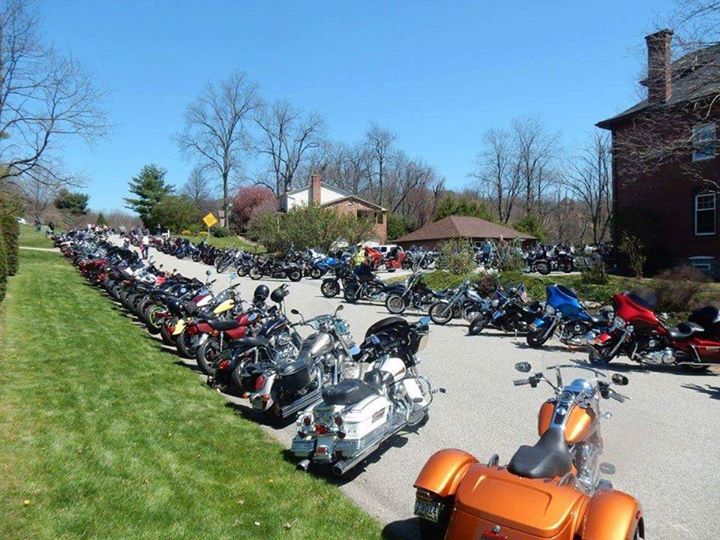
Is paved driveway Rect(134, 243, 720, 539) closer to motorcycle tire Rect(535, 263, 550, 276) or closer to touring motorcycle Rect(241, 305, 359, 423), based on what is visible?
touring motorcycle Rect(241, 305, 359, 423)

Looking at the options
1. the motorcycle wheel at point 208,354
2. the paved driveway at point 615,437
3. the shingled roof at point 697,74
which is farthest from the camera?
the shingled roof at point 697,74

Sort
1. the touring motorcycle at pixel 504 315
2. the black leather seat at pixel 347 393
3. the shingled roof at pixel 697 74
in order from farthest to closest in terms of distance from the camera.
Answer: the shingled roof at pixel 697 74, the touring motorcycle at pixel 504 315, the black leather seat at pixel 347 393

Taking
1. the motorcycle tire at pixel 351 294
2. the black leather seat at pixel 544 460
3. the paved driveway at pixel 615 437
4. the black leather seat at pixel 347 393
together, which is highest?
the black leather seat at pixel 544 460

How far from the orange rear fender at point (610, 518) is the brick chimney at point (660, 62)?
16570 millimetres

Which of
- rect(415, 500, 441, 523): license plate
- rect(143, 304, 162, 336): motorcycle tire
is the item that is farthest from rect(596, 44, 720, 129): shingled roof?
rect(415, 500, 441, 523): license plate

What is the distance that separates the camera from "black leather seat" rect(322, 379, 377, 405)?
5.11m

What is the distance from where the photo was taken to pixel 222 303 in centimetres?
987

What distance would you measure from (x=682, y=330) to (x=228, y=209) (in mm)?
58119

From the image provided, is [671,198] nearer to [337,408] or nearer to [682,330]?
[682,330]

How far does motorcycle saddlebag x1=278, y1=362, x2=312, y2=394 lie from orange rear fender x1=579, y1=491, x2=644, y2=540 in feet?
11.8

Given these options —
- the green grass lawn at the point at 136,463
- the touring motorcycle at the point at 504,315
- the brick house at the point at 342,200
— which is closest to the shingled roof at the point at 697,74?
the touring motorcycle at the point at 504,315

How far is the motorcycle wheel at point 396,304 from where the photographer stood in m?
15.9

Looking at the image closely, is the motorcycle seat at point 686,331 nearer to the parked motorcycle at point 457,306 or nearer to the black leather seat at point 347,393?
the parked motorcycle at point 457,306

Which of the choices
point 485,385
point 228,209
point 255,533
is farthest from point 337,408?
point 228,209
